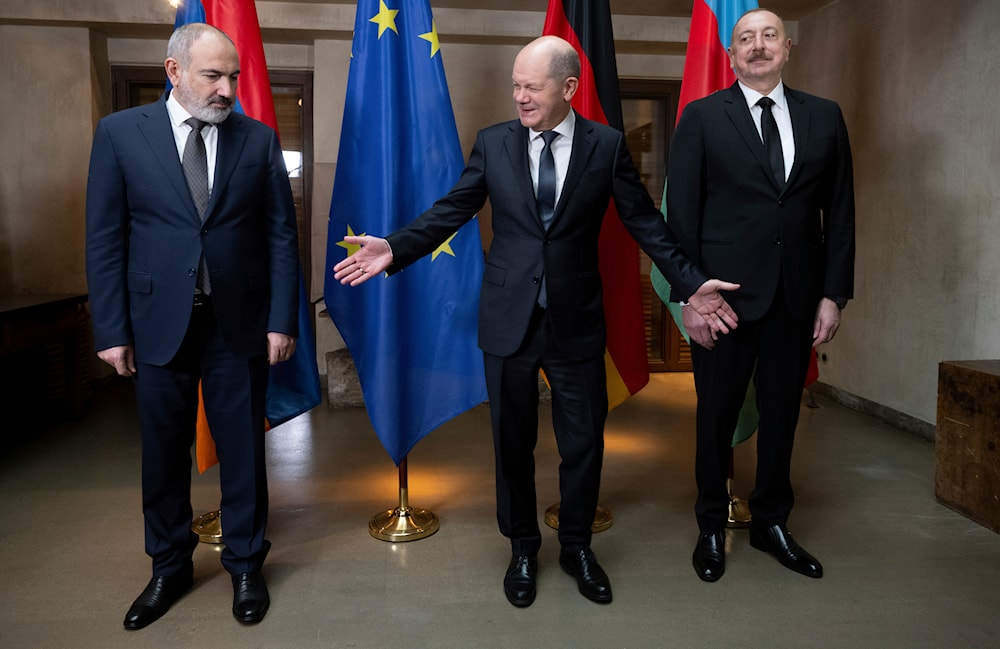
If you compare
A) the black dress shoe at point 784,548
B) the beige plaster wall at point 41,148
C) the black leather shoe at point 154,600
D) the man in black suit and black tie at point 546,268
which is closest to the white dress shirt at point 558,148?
the man in black suit and black tie at point 546,268

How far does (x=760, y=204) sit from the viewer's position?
7.93 feet

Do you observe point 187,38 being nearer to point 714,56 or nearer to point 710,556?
point 714,56

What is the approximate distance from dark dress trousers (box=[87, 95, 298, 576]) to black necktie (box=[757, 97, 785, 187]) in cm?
148

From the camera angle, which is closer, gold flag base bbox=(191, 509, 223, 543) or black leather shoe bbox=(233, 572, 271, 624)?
black leather shoe bbox=(233, 572, 271, 624)

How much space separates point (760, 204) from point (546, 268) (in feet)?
2.32

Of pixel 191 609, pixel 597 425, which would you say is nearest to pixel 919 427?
pixel 597 425

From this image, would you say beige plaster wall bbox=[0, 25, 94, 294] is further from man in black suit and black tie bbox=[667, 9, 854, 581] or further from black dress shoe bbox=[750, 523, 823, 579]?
black dress shoe bbox=[750, 523, 823, 579]

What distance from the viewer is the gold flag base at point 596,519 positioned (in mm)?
3010

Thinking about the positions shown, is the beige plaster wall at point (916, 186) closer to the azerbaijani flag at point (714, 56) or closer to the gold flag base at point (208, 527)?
the azerbaijani flag at point (714, 56)

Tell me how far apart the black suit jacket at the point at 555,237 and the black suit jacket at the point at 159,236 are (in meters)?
0.46

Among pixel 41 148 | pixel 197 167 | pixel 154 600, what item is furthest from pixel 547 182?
pixel 41 148

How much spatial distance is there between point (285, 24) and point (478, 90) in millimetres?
1423

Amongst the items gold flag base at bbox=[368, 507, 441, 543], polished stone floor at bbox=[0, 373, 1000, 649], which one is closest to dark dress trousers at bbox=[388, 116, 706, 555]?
polished stone floor at bbox=[0, 373, 1000, 649]

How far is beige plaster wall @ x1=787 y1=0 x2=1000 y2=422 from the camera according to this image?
393 centimetres
